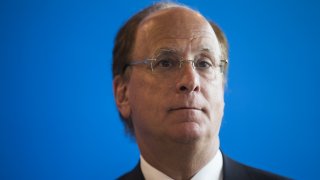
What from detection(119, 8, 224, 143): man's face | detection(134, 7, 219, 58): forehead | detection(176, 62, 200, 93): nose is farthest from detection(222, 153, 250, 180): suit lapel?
detection(134, 7, 219, 58): forehead

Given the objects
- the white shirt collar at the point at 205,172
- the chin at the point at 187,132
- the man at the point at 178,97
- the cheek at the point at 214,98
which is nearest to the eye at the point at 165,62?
the man at the point at 178,97

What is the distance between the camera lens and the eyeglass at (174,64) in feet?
5.04

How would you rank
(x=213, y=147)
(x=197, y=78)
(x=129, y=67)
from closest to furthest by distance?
(x=197, y=78), (x=213, y=147), (x=129, y=67)

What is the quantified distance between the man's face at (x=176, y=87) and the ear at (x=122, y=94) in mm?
41

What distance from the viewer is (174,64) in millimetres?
1545

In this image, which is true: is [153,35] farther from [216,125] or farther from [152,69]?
[216,125]

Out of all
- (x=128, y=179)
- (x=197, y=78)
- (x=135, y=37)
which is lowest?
(x=128, y=179)

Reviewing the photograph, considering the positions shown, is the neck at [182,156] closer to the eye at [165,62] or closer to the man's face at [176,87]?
the man's face at [176,87]

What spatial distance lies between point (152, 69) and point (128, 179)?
1.76 feet

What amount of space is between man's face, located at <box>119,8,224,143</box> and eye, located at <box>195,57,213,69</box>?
23 mm

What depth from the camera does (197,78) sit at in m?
1.48

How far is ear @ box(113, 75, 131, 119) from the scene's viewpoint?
5.79ft

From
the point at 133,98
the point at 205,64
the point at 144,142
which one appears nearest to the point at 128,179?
the point at 144,142

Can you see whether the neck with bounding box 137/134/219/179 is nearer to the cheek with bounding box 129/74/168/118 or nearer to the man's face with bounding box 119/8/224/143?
the man's face with bounding box 119/8/224/143
